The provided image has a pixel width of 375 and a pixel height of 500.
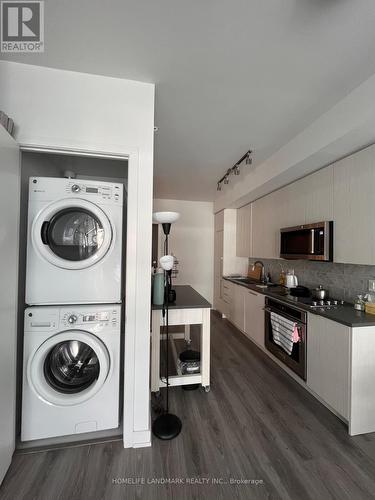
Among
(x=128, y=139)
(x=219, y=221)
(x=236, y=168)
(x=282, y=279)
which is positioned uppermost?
(x=236, y=168)

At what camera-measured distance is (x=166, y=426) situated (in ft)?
5.26

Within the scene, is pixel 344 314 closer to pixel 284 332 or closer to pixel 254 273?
pixel 284 332

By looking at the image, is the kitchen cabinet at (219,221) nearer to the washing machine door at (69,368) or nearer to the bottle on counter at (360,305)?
the bottle on counter at (360,305)

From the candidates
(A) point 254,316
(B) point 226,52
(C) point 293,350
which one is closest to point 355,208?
(C) point 293,350

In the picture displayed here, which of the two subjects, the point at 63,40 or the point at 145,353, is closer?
the point at 63,40

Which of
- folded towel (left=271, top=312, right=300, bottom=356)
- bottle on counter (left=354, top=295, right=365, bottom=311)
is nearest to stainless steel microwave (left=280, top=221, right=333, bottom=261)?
bottle on counter (left=354, top=295, right=365, bottom=311)

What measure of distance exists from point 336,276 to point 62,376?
9.00ft

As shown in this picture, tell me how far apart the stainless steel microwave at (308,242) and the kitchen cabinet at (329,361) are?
2.18 feet

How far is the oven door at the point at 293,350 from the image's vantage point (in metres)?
2.10

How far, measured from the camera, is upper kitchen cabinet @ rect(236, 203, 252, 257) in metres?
3.85

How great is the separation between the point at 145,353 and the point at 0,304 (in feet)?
2.92

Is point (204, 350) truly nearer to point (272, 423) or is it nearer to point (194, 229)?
point (272, 423)

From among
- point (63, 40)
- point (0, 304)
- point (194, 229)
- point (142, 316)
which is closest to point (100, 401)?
point (142, 316)

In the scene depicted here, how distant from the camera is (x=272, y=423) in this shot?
170 centimetres
